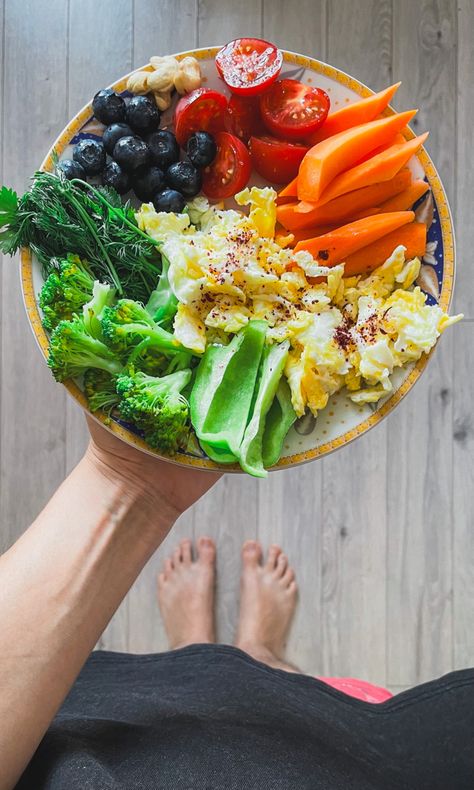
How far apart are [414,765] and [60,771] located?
812 mm

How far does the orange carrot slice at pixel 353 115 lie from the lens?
140 cm

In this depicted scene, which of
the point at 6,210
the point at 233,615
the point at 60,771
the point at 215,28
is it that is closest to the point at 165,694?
the point at 60,771

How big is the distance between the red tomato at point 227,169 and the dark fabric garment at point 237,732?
1.15 meters

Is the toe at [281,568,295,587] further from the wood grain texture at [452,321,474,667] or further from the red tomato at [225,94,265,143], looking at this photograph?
the red tomato at [225,94,265,143]

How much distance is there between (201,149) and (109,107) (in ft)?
0.69

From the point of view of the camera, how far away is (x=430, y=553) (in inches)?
84.4

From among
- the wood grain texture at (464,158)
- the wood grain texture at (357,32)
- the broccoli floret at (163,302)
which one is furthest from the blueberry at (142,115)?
the wood grain texture at (464,158)

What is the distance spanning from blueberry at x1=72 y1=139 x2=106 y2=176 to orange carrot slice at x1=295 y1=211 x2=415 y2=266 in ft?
1.44

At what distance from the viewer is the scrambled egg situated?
1354 millimetres

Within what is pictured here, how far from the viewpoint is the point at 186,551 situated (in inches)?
85.3

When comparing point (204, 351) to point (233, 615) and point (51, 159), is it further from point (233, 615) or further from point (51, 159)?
point (233, 615)

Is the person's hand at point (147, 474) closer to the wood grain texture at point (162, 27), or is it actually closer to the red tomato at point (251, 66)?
the red tomato at point (251, 66)

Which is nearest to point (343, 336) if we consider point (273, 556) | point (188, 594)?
point (273, 556)

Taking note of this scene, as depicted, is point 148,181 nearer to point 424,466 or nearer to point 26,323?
point 26,323
